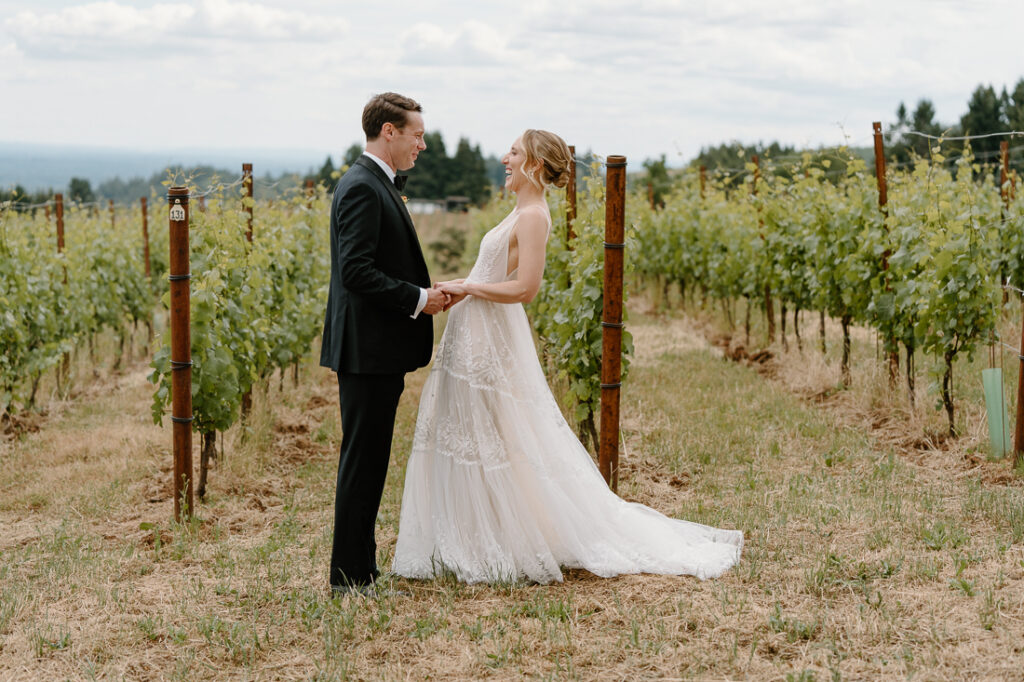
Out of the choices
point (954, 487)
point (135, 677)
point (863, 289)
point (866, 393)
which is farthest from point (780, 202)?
point (135, 677)

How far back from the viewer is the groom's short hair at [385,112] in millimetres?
3703

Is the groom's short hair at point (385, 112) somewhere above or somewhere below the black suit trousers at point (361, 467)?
above

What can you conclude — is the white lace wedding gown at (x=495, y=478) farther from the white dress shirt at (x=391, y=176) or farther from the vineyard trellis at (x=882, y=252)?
the vineyard trellis at (x=882, y=252)

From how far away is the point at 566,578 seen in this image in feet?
13.4

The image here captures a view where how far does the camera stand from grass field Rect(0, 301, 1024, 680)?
333cm

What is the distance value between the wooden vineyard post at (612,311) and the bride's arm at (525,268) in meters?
0.95

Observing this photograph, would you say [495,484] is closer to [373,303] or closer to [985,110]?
[373,303]

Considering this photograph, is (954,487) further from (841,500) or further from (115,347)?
(115,347)

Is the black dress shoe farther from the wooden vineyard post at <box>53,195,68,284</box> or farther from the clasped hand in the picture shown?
the wooden vineyard post at <box>53,195,68,284</box>

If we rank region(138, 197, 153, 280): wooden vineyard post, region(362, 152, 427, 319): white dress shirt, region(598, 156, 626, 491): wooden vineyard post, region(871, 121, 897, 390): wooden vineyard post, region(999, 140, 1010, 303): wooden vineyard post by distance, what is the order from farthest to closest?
region(138, 197, 153, 280): wooden vineyard post, region(999, 140, 1010, 303): wooden vineyard post, region(871, 121, 897, 390): wooden vineyard post, region(598, 156, 626, 491): wooden vineyard post, region(362, 152, 427, 319): white dress shirt

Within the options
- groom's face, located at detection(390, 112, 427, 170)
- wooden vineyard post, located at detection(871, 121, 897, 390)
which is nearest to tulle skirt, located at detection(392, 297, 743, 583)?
groom's face, located at detection(390, 112, 427, 170)

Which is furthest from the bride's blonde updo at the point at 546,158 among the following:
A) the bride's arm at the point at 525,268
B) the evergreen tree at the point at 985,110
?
the evergreen tree at the point at 985,110

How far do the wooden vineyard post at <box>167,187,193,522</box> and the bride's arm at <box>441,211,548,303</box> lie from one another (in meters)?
1.72

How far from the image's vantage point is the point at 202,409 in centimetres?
557
